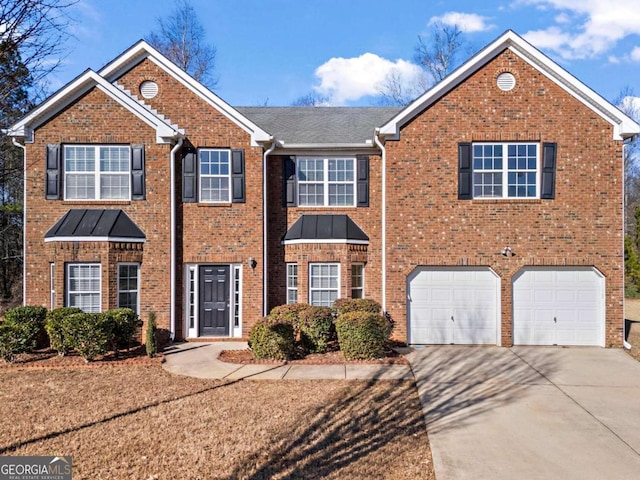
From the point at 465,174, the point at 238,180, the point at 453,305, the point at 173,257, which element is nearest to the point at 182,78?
the point at 238,180

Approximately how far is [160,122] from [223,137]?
1.77 meters

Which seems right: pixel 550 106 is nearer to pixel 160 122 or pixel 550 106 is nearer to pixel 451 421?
pixel 451 421

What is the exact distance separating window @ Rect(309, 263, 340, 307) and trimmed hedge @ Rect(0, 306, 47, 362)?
710cm

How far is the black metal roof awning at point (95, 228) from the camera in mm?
11328

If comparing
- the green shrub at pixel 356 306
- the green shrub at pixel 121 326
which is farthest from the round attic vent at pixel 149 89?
the green shrub at pixel 356 306

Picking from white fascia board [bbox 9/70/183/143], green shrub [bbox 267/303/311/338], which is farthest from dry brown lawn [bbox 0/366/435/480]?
white fascia board [bbox 9/70/183/143]

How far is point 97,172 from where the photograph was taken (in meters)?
12.0

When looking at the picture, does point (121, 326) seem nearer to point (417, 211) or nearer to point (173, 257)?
point (173, 257)

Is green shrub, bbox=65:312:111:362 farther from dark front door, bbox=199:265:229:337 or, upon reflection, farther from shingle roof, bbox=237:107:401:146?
shingle roof, bbox=237:107:401:146

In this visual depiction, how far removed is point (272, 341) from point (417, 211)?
212 inches

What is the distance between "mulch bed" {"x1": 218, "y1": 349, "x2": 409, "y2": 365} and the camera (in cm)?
986

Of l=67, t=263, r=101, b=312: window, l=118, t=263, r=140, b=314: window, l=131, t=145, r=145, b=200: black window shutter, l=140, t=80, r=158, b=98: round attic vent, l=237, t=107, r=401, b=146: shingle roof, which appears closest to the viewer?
l=67, t=263, r=101, b=312: window

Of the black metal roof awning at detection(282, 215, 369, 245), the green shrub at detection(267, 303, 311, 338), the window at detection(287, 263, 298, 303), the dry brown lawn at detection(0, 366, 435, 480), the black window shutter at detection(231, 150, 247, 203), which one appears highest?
the black window shutter at detection(231, 150, 247, 203)

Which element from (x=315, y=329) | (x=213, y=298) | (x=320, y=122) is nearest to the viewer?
(x=315, y=329)
